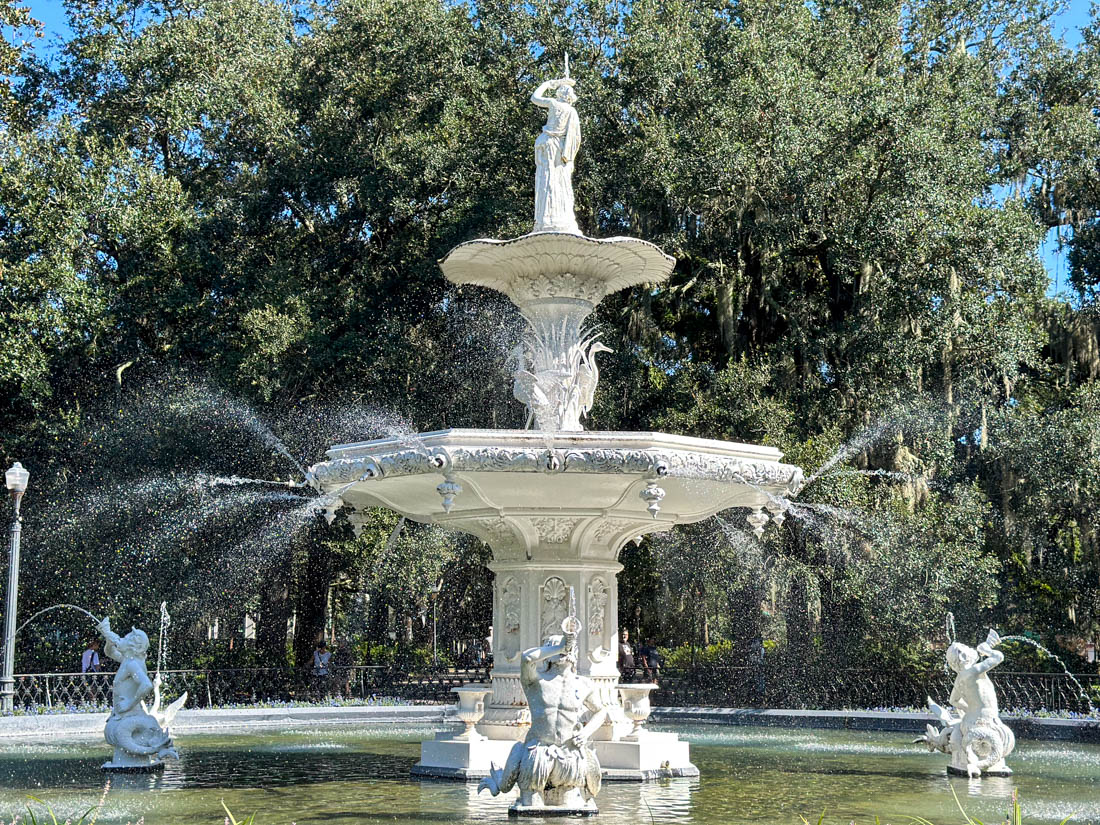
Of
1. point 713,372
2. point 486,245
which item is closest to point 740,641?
point 713,372

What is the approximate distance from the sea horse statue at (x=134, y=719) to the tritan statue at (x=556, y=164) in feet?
19.8

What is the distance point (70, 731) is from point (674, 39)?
15.8 metres

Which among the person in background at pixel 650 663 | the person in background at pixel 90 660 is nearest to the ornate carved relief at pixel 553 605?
the person in background at pixel 650 663

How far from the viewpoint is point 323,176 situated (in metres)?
25.5

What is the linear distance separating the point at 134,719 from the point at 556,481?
514cm

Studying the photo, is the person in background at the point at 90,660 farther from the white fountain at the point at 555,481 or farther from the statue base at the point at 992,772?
the statue base at the point at 992,772

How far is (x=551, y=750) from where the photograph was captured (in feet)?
30.4

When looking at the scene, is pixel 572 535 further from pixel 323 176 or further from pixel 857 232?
pixel 323 176

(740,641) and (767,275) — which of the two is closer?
(767,275)

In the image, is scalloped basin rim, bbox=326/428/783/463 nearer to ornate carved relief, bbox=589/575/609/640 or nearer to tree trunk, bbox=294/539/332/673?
ornate carved relief, bbox=589/575/609/640

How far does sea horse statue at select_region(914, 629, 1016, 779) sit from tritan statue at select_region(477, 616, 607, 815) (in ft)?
15.7

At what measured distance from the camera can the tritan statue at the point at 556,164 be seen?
44.0 ft

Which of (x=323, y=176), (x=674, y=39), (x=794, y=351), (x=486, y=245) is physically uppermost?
(x=674, y=39)

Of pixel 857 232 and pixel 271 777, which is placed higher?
pixel 857 232
